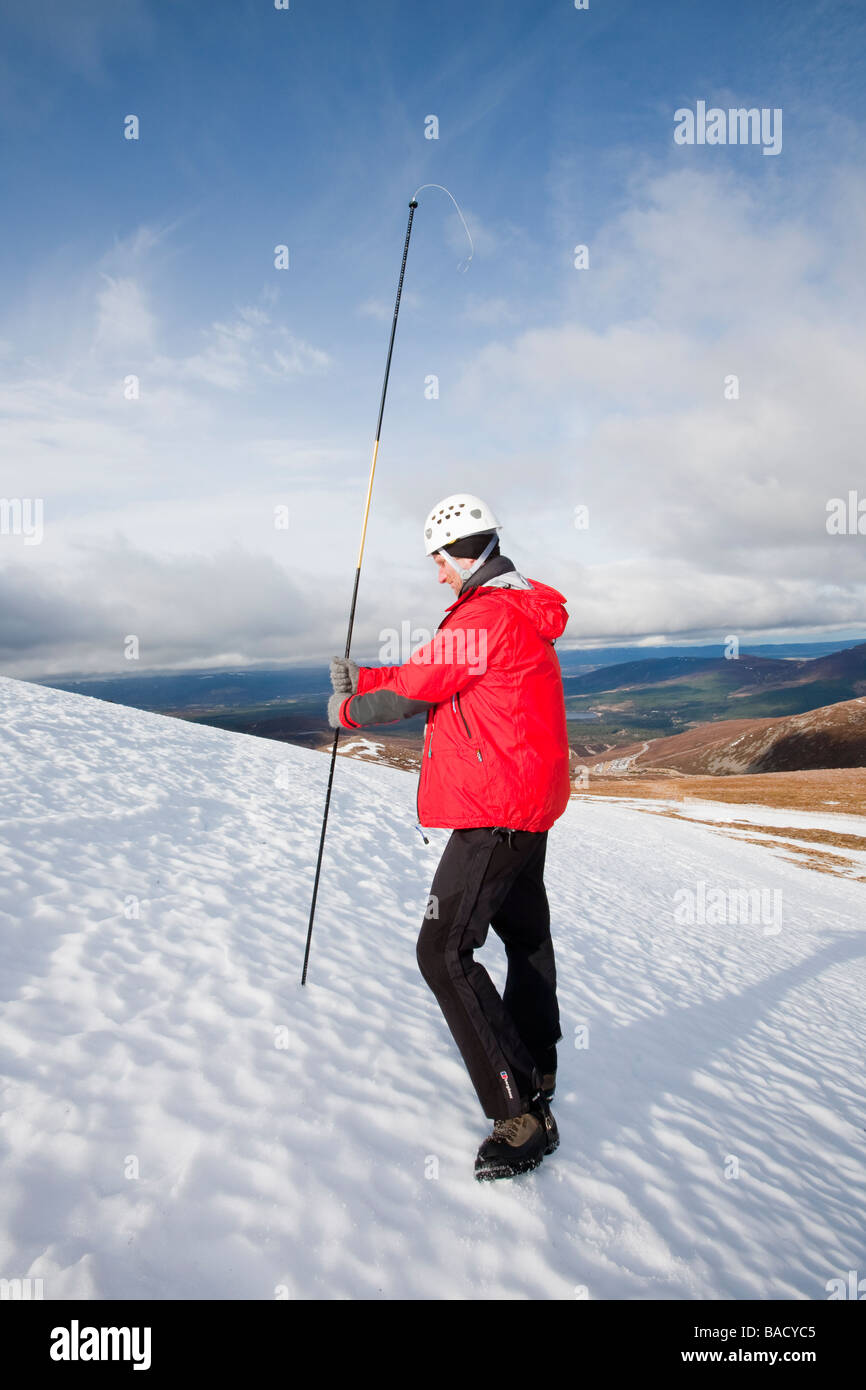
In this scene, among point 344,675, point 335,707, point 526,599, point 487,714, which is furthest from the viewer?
point 344,675

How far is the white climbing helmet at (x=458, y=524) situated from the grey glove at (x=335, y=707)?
120cm

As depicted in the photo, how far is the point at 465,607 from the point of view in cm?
375

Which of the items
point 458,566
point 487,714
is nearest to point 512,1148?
point 487,714

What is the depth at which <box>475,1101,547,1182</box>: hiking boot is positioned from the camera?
12.0ft

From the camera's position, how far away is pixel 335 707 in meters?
4.01

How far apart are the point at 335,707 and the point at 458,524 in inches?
60.6

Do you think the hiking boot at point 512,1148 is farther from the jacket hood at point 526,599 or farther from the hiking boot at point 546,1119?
the jacket hood at point 526,599

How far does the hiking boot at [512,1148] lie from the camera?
12.0 ft

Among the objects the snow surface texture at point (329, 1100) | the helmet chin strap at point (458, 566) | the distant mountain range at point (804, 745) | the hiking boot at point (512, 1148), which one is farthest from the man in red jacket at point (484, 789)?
the distant mountain range at point (804, 745)

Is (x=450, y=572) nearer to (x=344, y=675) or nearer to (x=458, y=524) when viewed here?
(x=458, y=524)
